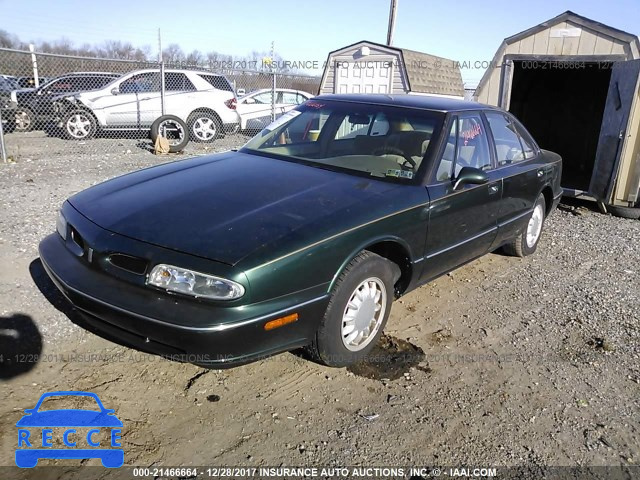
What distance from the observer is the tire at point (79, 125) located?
1171 cm

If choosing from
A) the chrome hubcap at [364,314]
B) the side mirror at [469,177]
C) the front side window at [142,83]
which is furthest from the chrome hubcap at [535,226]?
the front side window at [142,83]

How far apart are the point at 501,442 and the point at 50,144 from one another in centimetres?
1165

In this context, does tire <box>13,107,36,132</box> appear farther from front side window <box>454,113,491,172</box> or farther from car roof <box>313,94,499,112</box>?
front side window <box>454,113,491,172</box>

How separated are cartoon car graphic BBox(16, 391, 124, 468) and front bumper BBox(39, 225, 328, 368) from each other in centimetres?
44

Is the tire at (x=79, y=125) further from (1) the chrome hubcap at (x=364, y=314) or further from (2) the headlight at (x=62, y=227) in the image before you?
(1) the chrome hubcap at (x=364, y=314)

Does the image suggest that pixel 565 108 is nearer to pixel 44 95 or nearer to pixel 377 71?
pixel 377 71

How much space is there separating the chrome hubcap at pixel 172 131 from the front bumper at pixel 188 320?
28.8ft

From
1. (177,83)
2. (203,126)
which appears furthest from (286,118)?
(177,83)

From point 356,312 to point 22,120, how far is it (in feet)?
42.9

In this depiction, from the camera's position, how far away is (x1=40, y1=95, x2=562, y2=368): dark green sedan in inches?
97.7

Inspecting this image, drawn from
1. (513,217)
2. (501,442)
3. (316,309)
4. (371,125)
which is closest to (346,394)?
(316,309)

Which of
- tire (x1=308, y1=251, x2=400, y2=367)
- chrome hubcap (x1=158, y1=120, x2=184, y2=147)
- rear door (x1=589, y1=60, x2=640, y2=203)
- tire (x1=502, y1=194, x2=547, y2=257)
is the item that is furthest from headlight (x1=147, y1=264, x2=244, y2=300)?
chrome hubcap (x1=158, y1=120, x2=184, y2=147)

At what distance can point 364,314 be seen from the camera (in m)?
3.17

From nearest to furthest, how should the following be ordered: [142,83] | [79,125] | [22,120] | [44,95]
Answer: [79,125] < [142,83] < [44,95] < [22,120]
